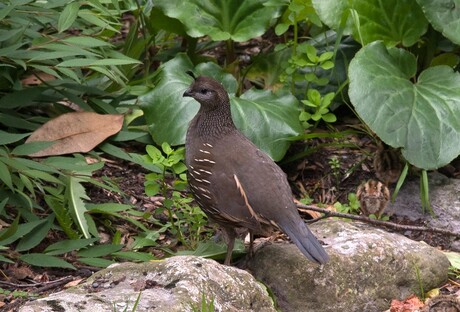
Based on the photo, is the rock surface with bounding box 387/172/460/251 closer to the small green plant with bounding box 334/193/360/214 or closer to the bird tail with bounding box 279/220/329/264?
the small green plant with bounding box 334/193/360/214

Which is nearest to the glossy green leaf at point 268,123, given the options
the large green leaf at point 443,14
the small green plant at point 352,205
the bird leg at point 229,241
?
the small green plant at point 352,205

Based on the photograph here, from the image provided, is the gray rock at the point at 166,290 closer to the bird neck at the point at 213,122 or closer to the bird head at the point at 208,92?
the bird neck at the point at 213,122

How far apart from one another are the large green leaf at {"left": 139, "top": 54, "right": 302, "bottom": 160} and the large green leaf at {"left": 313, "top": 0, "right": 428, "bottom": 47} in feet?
2.24

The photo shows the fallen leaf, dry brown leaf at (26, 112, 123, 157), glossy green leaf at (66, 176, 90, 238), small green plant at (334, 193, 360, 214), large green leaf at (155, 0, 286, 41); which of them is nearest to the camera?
the fallen leaf

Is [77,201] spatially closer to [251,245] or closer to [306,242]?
[251,245]

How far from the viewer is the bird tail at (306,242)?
4.70 meters

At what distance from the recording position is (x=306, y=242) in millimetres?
4789

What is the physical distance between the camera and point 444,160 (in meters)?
6.15

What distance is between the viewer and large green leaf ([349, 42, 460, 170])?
6180 millimetres

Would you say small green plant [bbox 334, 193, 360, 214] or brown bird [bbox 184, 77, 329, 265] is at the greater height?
brown bird [bbox 184, 77, 329, 265]

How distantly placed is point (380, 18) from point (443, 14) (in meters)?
0.51

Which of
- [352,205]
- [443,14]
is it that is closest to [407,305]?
[352,205]

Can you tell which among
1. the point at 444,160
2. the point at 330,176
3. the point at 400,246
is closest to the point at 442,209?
the point at 444,160

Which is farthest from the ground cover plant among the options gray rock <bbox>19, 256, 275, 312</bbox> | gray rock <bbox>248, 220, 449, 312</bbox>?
gray rock <bbox>19, 256, 275, 312</bbox>
